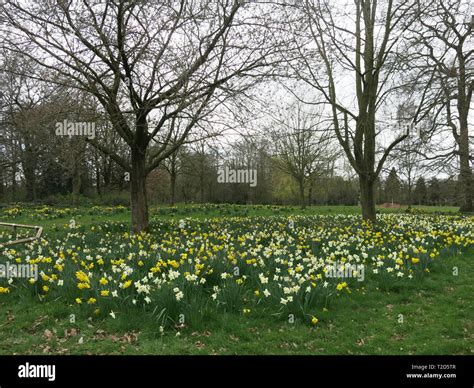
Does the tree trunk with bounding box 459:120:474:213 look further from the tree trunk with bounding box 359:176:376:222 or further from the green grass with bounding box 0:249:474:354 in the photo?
the green grass with bounding box 0:249:474:354

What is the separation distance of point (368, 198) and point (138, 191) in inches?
294

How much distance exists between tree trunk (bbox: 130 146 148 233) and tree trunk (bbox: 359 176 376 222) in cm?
705

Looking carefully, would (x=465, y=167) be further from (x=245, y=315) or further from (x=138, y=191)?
(x=245, y=315)

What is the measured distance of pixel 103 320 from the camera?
14.2 feet

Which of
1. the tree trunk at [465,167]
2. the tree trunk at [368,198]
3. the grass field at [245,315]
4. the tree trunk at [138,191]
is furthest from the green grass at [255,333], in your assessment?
the tree trunk at [465,167]

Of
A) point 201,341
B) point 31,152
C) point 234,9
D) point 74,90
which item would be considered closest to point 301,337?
point 201,341

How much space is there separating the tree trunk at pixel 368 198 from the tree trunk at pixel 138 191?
705 centimetres

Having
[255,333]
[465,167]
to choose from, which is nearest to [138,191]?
[255,333]

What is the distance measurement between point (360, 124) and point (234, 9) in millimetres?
5498

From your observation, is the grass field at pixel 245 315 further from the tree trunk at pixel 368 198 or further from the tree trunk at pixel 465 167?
the tree trunk at pixel 465 167

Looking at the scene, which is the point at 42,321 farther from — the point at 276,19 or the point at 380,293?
the point at 276,19

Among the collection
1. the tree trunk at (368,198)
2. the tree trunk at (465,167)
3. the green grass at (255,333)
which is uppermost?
the tree trunk at (465,167)

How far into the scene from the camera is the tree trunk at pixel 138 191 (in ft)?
34.7

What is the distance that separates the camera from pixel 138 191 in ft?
35.0
